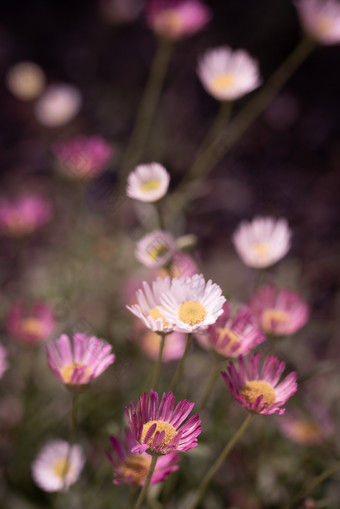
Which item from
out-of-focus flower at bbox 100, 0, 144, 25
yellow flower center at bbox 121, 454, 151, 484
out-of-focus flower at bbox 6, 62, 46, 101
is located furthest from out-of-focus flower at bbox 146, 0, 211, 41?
out-of-focus flower at bbox 100, 0, 144, 25

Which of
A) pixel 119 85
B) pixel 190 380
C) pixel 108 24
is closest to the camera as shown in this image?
pixel 190 380

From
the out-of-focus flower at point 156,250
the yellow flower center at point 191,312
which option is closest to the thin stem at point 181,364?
the yellow flower center at point 191,312

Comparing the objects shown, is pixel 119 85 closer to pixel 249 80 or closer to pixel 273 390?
pixel 249 80

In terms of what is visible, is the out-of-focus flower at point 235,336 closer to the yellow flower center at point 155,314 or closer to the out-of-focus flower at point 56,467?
the yellow flower center at point 155,314

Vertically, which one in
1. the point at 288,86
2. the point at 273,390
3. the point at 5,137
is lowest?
the point at 5,137

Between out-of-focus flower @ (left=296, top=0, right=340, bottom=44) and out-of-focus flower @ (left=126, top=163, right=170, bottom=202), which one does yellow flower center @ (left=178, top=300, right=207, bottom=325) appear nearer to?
out-of-focus flower @ (left=126, top=163, right=170, bottom=202)

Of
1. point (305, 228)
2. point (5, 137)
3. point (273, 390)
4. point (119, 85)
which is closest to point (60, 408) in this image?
point (273, 390)
